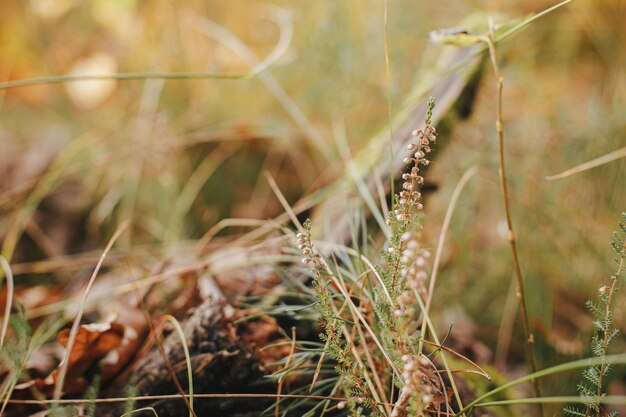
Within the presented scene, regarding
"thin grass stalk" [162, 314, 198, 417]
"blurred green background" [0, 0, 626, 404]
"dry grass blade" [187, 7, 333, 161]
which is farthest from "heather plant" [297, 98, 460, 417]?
"dry grass blade" [187, 7, 333, 161]

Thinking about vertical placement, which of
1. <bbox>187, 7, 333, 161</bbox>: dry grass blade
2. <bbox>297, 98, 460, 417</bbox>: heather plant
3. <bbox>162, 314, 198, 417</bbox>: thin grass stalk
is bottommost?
<bbox>162, 314, 198, 417</bbox>: thin grass stalk

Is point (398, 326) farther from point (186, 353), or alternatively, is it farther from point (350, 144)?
point (350, 144)

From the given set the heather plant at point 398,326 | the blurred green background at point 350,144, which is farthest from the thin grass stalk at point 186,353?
the blurred green background at point 350,144

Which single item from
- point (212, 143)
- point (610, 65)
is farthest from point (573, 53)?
point (212, 143)

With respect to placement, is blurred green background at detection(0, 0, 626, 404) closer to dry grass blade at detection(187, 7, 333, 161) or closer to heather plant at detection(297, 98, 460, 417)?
dry grass blade at detection(187, 7, 333, 161)

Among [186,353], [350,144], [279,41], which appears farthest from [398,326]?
[279,41]

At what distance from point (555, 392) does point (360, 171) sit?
1.67ft

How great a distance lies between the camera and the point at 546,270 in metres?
1.10

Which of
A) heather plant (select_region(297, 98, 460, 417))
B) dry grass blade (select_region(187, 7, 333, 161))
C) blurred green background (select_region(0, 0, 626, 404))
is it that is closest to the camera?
heather plant (select_region(297, 98, 460, 417))

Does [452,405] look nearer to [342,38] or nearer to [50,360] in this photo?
[50,360]

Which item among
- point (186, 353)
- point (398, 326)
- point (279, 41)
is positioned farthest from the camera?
point (279, 41)

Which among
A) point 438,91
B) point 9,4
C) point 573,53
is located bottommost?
point 438,91

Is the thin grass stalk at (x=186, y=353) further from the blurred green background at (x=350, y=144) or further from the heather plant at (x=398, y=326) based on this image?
the blurred green background at (x=350, y=144)

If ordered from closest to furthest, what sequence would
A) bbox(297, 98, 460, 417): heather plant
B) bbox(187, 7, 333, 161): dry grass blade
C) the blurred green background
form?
bbox(297, 98, 460, 417): heather plant, the blurred green background, bbox(187, 7, 333, 161): dry grass blade
